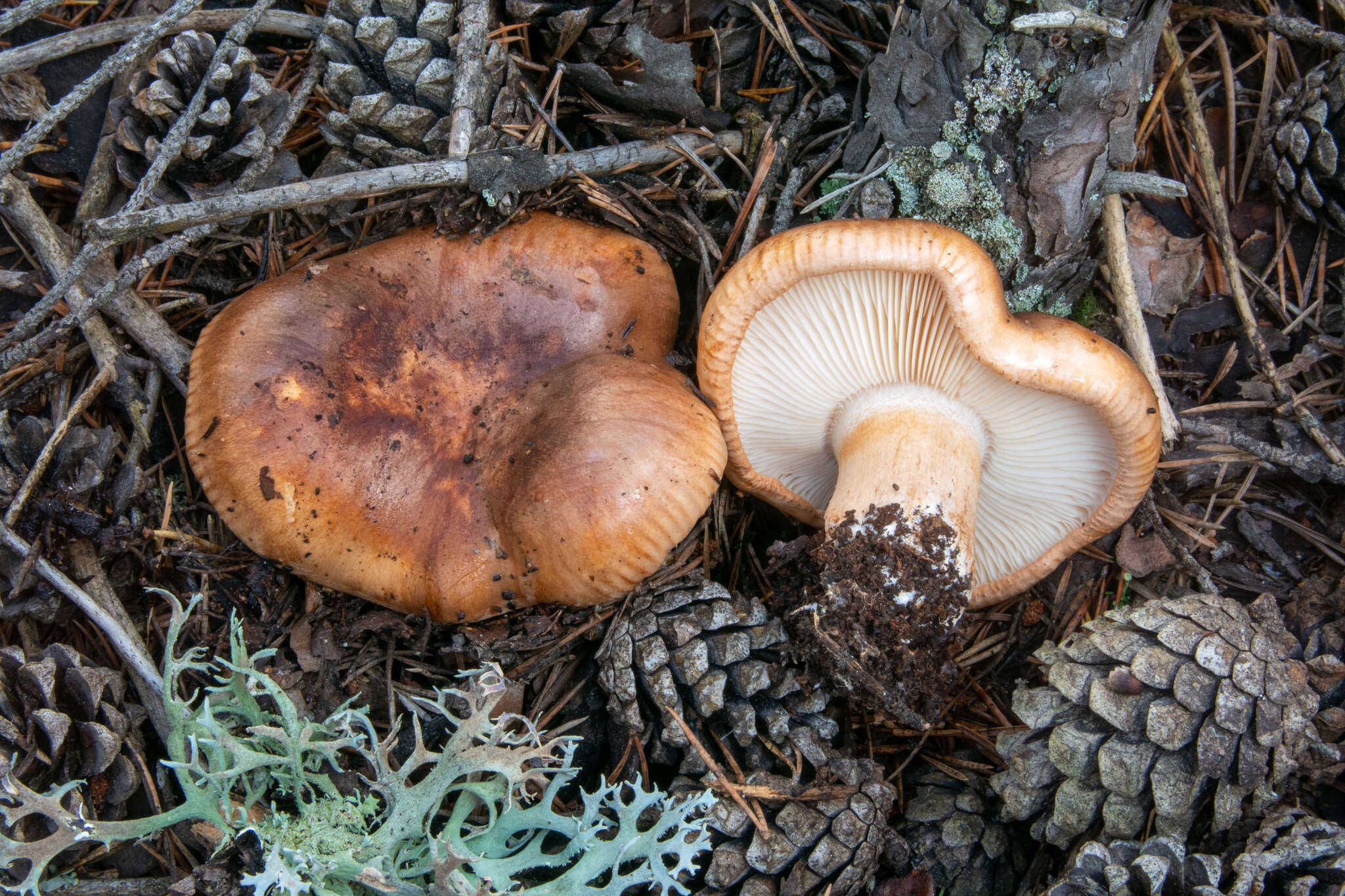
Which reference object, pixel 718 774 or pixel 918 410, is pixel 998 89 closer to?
pixel 918 410

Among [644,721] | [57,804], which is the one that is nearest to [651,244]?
[644,721]

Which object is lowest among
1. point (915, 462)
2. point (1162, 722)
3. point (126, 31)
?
point (1162, 722)

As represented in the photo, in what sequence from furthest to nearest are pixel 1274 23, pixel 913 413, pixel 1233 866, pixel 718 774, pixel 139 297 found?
1. pixel 1274 23
2. pixel 139 297
3. pixel 913 413
4. pixel 718 774
5. pixel 1233 866

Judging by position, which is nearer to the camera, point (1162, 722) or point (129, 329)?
point (1162, 722)

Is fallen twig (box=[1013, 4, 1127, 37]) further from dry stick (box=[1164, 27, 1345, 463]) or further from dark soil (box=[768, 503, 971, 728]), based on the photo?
dark soil (box=[768, 503, 971, 728])

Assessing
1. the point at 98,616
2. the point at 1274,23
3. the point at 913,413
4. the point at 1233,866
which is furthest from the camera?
the point at 1274,23

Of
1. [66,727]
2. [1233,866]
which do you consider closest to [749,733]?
[1233,866]

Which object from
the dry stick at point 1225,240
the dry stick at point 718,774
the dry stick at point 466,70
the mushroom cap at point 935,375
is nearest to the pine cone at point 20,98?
the dry stick at point 466,70
